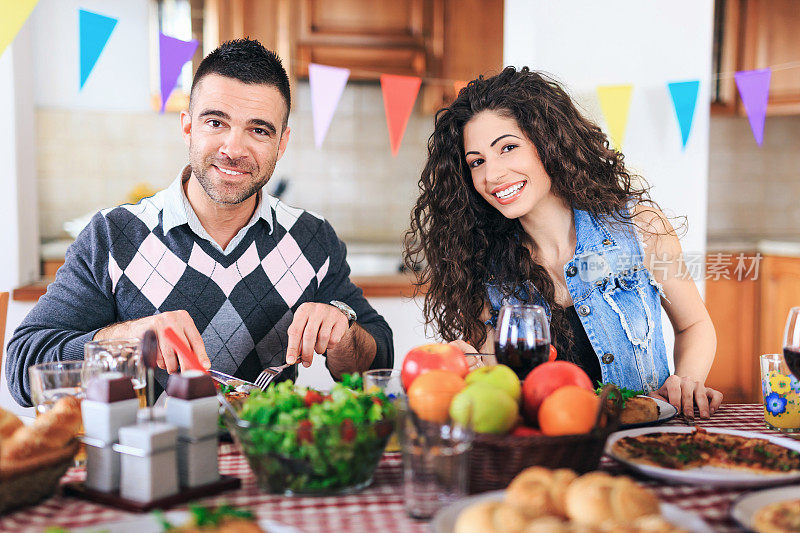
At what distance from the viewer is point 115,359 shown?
1070mm

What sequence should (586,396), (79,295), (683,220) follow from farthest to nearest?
(683,220) → (79,295) → (586,396)

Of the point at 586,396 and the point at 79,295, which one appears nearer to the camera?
the point at 586,396

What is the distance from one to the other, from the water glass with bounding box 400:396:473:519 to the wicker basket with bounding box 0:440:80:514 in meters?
0.41

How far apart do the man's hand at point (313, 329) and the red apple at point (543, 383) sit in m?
0.57

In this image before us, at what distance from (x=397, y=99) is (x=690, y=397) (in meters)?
Answer: 1.90

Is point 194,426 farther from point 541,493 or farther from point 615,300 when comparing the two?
point 615,300

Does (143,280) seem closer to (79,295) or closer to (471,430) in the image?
(79,295)

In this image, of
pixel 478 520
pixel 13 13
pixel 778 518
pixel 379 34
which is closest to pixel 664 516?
pixel 778 518

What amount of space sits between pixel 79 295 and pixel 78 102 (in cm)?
238

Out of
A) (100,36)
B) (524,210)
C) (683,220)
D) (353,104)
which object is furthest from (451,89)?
(524,210)

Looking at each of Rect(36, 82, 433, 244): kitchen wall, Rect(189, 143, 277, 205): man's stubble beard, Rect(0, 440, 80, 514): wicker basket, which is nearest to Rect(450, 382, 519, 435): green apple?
A: Rect(0, 440, 80, 514): wicker basket

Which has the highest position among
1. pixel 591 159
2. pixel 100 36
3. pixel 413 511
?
pixel 100 36

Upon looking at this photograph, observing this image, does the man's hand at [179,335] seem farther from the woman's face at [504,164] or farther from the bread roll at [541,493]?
the woman's face at [504,164]

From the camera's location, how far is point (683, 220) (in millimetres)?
2736
